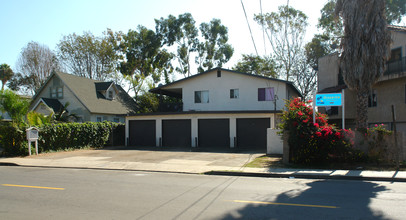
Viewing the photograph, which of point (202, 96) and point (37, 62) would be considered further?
point (37, 62)

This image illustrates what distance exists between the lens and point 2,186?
936cm

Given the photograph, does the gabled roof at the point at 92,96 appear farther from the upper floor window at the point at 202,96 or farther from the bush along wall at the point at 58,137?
the upper floor window at the point at 202,96

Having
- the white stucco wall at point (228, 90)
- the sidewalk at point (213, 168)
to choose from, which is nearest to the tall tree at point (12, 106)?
the sidewalk at point (213, 168)

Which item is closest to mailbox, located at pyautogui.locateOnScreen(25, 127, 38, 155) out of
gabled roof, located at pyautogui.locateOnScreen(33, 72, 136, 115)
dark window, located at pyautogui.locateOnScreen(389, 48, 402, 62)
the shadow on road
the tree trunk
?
gabled roof, located at pyautogui.locateOnScreen(33, 72, 136, 115)

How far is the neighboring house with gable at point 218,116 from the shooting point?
73.5ft

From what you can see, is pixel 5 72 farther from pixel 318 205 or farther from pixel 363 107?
pixel 318 205

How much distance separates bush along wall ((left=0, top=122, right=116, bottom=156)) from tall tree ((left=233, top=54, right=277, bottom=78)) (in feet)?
76.8

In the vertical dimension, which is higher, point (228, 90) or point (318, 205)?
point (228, 90)

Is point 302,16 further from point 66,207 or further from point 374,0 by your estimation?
point 66,207

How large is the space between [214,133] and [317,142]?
35.4 ft

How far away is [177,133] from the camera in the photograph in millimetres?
24547

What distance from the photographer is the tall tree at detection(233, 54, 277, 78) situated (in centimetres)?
4206

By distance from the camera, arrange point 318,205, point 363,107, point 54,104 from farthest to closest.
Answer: point 54,104 < point 363,107 < point 318,205

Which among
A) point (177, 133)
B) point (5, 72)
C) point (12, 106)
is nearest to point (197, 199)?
point (177, 133)
